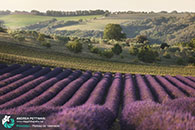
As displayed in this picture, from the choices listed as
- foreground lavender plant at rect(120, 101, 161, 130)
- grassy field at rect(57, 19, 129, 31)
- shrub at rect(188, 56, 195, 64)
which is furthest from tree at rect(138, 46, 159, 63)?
grassy field at rect(57, 19, 129, 31)

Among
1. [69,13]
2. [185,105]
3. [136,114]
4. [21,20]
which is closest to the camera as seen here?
[136,114]

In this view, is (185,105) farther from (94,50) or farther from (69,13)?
(69,13)

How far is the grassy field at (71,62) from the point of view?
3266 cm

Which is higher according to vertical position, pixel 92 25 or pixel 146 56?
pixel 146 56

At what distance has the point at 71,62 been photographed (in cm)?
3834

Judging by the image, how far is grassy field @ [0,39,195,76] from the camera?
32656 mm

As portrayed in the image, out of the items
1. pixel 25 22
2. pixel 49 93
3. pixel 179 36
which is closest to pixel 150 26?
pixel 179 36

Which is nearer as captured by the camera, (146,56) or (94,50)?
(146,56)

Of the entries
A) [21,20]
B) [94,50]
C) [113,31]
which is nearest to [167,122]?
[94,50]

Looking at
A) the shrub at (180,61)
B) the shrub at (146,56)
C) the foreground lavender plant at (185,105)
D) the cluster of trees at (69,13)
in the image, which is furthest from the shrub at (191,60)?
the cluster of trees at (69,13)

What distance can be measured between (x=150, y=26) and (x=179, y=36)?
34.6 meters

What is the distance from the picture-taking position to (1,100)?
12.9m

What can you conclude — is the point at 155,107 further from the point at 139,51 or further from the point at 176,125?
the point at 139,51

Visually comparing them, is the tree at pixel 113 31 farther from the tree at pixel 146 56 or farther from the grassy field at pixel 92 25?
the grassy field at pixel 92 25
